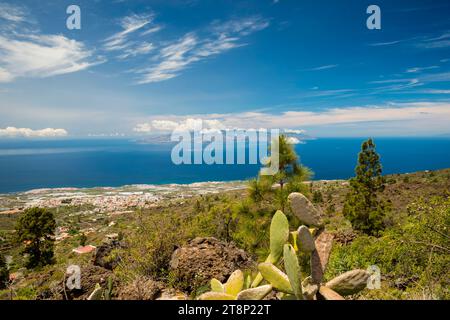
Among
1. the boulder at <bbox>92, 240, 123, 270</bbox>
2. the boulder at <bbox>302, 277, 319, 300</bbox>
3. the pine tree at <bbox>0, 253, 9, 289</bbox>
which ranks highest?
the boulder at <bbox>302, 277, 319, 300</bbox>

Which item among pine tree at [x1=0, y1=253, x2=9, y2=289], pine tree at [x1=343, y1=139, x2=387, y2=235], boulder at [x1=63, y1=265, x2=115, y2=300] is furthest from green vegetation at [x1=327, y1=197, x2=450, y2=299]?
pine tree at [x1=0, y1=253, x2=9, y2=289]

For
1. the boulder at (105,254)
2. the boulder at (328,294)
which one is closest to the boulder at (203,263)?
the boulder at (328,294)

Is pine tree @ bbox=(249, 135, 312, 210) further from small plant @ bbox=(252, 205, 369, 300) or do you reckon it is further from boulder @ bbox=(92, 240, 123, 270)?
boulder @ bbox=(92, 240, 123, 270)

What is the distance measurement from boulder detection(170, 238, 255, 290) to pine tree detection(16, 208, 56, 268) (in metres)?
23.3

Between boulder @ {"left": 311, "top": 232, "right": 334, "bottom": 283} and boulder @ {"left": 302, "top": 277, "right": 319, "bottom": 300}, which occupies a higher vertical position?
boulder @ {"left": 311, "top": 232, "right": 334, "bottom": 283}

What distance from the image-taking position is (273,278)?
273cm

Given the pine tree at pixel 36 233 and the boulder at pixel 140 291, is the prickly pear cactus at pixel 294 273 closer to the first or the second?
the boulder at pixel 140 291

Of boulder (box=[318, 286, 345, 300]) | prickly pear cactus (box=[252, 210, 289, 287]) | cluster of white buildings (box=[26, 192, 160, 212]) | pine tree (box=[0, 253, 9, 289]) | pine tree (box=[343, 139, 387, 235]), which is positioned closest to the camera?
boulder (box=[318, 286, 345, 300])

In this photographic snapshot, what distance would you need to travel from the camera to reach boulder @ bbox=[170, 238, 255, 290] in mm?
5105

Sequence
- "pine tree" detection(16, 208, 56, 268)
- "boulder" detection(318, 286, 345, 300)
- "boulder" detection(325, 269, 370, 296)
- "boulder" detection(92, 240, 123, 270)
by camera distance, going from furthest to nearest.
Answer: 1. "pine tree" detection(16, 208, 56, 268)
2. "boulder" detection(92, 240, 123, 270)
3. "boulder" detection(325, 269, 370, 296)
4. "boulder" detection(318, 286, 345, 300)

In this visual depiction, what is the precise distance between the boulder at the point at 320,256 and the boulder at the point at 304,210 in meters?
0.19

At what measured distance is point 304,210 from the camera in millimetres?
3443

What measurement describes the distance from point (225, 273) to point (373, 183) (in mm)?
12972
